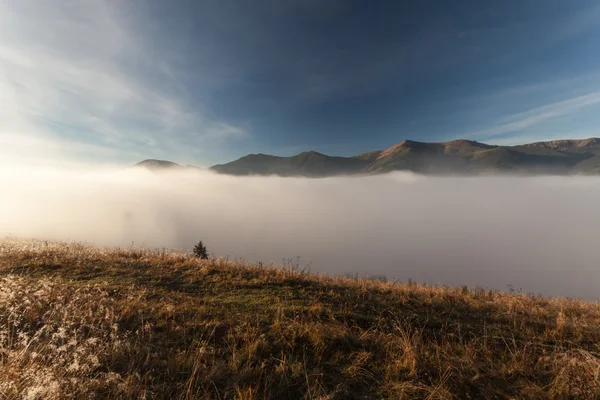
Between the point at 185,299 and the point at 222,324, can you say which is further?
the point at 185,299

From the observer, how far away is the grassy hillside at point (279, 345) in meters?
4.00

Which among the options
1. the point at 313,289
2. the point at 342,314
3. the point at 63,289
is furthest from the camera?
the point at 313,289

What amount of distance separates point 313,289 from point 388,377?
5818 mm

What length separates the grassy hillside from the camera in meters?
4.00

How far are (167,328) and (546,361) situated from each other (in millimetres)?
8616

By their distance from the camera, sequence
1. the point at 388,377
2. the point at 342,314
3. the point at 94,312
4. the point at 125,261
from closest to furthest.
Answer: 1. the point at 388,377
2. the point at 94,312
3. the point at 342,314
4. the point at 125,261

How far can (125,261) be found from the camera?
42.9 ft

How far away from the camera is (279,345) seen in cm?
541

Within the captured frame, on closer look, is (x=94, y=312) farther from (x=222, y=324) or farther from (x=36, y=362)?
(x=222, y=324)

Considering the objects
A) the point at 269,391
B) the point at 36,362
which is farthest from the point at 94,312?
the point at 269,391

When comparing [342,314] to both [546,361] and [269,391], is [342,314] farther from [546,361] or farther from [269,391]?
[546,361]

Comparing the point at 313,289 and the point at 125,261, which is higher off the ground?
the point at 125,261

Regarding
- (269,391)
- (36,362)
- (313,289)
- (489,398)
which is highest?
(36,362)

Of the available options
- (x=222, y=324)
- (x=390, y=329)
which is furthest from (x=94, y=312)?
(x=390, y=329)
